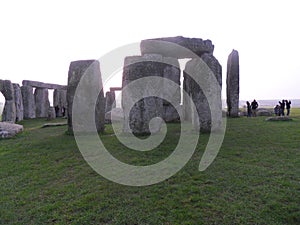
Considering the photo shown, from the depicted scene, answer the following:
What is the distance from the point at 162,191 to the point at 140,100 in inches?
214

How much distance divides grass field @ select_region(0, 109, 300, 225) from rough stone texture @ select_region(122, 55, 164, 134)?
2.28m

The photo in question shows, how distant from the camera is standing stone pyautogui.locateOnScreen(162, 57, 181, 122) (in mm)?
15617

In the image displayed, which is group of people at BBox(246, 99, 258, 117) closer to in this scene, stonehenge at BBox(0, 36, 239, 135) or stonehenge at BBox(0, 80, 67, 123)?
stonehenge at BBox(0, 36, 239, 135)

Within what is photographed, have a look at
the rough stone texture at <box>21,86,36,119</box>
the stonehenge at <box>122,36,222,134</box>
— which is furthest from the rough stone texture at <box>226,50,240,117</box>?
the rough stone texture at <box>21,86,36,119</box>

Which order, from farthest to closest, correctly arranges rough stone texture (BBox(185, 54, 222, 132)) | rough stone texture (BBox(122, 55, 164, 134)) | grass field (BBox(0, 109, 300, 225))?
rough stone texture (BBox(185, 54, 222, 132)), rough stone texture (BBox(122, 55, 164, 134)), grass field (BBox(0, 109, 300, 225))

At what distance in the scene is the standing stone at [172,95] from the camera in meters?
15.6

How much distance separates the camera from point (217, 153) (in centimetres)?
766

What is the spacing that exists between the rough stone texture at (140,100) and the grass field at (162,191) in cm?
228

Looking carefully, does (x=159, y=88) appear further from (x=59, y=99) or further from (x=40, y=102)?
(x=59, y=99)

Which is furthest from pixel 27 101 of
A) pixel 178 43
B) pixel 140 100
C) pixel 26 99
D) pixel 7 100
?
pixel 178 43

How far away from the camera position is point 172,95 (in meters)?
16.1

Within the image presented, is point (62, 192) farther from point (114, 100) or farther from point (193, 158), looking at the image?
point (114, 100)

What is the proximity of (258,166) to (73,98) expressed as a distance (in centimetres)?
785

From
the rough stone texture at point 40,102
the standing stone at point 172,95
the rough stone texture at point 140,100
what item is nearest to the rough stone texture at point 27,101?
the rough stone texture at point 40,102
